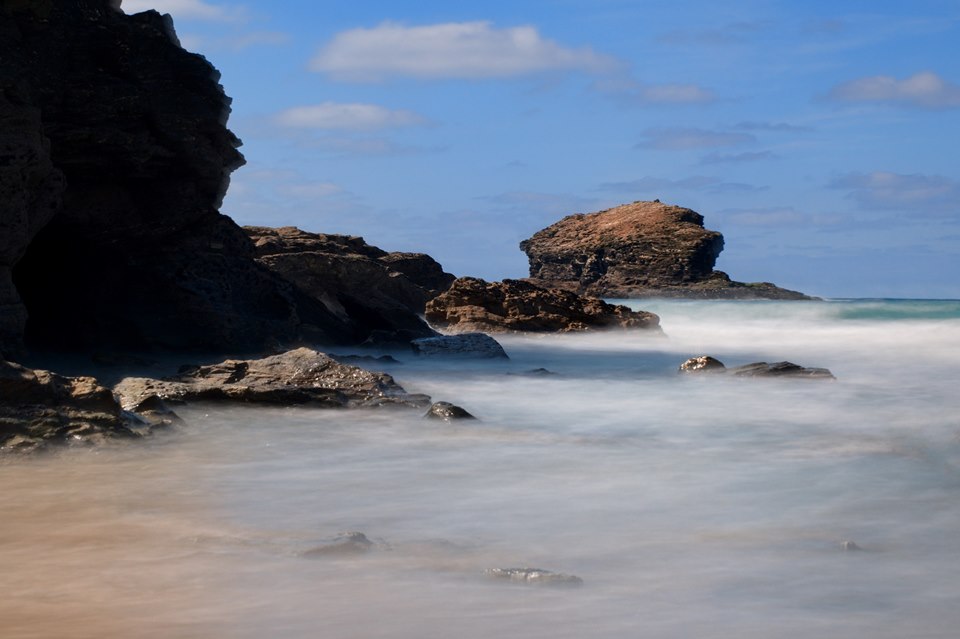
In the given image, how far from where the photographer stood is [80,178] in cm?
1172

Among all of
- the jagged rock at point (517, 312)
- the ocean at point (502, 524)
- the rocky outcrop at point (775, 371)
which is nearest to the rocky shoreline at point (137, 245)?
the ocean at point (502, 524)

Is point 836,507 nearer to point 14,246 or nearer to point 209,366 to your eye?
point 209,366

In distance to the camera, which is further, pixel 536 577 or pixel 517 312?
pixel 517 312

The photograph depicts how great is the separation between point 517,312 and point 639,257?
3180 centimetres

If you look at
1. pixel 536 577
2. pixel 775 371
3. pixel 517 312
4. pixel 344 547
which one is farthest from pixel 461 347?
pixel 536 577

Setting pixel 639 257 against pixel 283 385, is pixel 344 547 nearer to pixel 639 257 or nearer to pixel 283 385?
pixel 283 385

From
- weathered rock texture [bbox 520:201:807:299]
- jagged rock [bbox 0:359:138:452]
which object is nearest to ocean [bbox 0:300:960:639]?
jagged rock [bbox 0:359:138:452]

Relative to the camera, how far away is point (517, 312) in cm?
2055

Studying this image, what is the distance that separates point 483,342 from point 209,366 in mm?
5624

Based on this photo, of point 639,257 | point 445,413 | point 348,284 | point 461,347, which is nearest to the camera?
point 445,413

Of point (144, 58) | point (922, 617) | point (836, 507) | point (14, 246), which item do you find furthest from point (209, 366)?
point (922, 617)

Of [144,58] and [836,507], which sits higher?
[144,58]

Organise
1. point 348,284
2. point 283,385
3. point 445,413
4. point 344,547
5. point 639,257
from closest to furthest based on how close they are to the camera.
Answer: point 344,547 < point 445,413 < point 283,385 < point 348,284 < point 639,257

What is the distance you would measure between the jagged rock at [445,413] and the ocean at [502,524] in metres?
0.09
